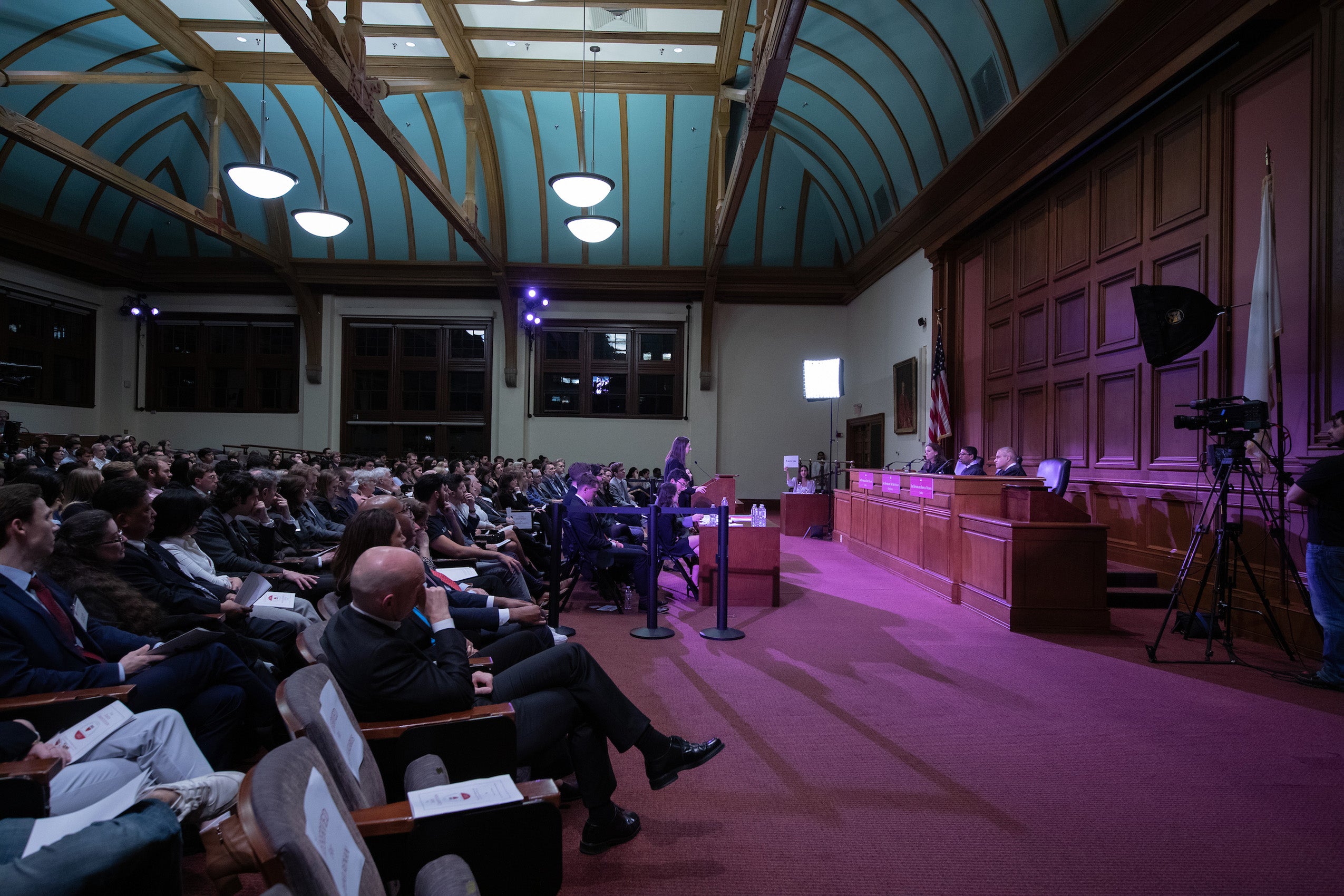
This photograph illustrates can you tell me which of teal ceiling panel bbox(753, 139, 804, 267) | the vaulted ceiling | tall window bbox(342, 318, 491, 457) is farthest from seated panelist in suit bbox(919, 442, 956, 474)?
tall window bbox(342, 318, 491, 457)

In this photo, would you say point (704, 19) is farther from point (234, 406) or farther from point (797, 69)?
point (234, 406)

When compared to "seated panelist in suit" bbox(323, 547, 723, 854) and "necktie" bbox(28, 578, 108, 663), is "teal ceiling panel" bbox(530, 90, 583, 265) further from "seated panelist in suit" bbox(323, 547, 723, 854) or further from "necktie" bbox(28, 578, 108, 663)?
"seated panelist in suit" bbox(323, 547, 723, 854)

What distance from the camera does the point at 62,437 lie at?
1075 cm

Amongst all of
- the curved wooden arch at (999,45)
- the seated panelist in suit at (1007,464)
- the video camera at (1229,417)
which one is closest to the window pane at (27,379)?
the seated panelist in suit at (1007,464)

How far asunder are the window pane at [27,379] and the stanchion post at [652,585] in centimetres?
1323

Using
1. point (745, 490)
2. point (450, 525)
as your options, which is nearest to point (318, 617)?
point (450, 525)

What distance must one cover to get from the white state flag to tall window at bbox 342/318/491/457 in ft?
41.4

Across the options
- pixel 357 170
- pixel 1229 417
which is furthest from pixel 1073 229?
pixel 357 170

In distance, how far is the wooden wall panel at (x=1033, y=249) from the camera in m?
8.04

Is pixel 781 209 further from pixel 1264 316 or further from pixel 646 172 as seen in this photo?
pixel 1264 316

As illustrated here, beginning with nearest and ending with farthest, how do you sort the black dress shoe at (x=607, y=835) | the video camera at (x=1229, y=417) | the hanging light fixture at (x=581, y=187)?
the black dress shoe at (x=607, y=835), the video camera at (x=1229, y=417), the hanging light fixture at (x=581, y=187)

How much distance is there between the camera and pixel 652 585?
4.98 meters

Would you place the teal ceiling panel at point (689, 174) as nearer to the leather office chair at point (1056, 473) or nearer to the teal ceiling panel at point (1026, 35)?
the teal ceiling panel at point (1026, 35)

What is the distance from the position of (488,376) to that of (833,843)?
13.6 metres
